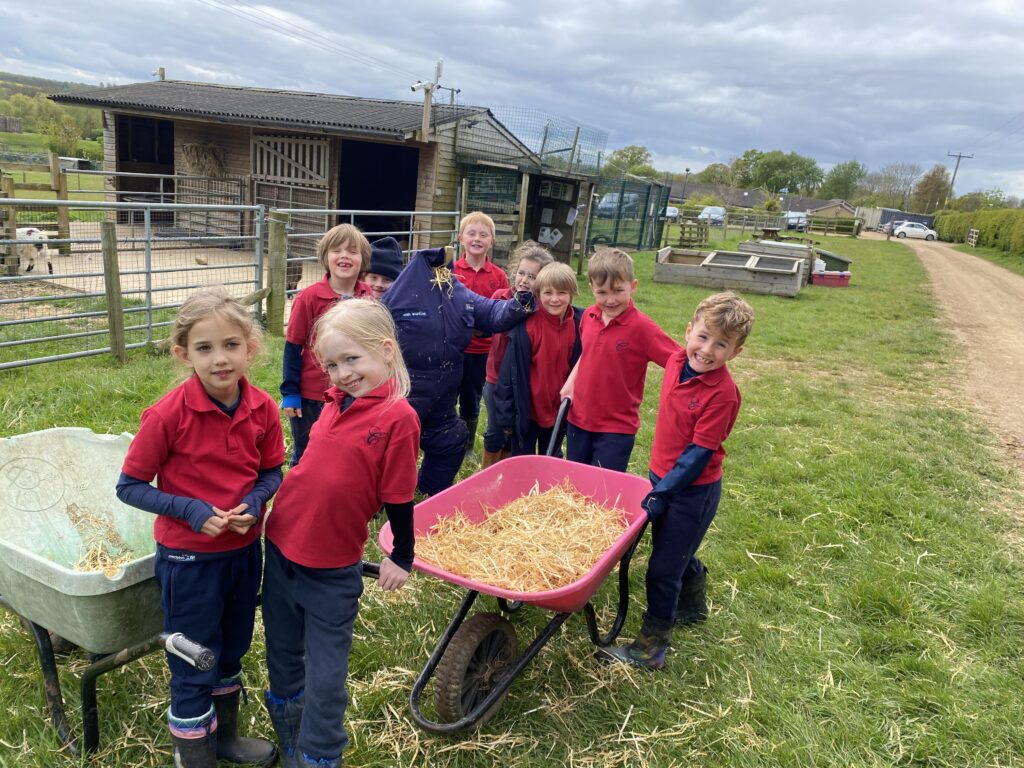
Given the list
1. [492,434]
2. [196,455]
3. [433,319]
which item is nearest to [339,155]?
[492,434]

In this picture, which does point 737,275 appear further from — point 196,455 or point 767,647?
point 196,455

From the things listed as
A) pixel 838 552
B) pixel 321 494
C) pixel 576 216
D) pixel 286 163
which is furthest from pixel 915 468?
pixel 286 163

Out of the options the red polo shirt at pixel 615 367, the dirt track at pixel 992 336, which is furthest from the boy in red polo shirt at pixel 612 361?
the dirt track at pixel 992 336

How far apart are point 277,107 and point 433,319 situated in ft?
49.6

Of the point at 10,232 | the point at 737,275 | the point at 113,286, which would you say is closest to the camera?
the point at 113,286

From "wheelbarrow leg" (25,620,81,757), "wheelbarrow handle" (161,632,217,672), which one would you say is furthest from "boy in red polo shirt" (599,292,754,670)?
"wheelbarrow leg" (25,620,81,757)

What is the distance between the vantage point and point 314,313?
3.77m

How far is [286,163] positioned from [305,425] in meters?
13.3

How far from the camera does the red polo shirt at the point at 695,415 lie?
9.32ft

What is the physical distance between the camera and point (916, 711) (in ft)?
9.59

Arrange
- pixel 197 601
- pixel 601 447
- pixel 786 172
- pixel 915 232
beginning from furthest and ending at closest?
pixel 786 172 < pixel 915 232 < pixel 601 447 < pixel 197 601

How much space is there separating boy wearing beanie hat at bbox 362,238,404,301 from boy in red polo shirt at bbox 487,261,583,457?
28.5 inches

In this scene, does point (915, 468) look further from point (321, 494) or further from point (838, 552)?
point (321, 494)

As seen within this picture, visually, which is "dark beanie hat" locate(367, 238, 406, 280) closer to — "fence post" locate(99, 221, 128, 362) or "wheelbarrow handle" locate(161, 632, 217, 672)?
"wheelbarrow handle" locate(161, 632, 217, 672)
